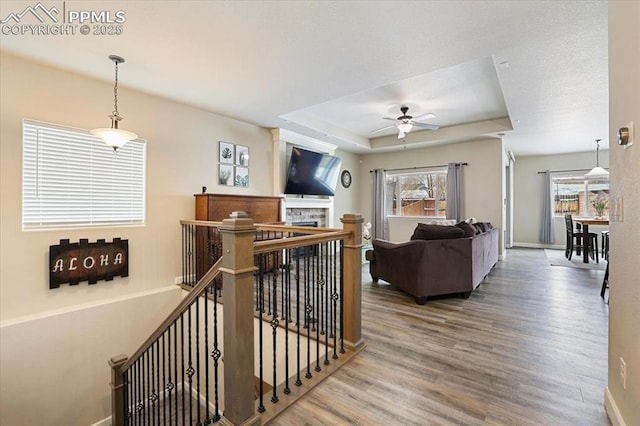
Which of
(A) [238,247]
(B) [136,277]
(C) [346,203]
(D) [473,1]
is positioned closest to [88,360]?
(B) [136,277]

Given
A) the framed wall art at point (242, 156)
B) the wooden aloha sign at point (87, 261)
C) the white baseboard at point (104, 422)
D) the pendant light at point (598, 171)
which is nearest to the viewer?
the wooden aloha sign at point (87, 261)

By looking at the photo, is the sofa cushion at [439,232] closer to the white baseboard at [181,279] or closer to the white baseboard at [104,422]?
the white baseboard at [181,279]

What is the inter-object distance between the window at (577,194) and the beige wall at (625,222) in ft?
27.5

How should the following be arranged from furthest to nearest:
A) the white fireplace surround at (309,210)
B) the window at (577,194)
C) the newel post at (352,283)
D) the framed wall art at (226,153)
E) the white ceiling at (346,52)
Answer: the window at (577,194)
the white fireplace surround at (309,210)
the framed wall art at (226,153)
the newel post at (352,283)
the white ceiling at (346,52)

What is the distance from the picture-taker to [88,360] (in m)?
3.38

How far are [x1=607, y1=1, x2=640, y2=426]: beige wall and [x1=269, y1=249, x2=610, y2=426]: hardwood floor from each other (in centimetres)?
40

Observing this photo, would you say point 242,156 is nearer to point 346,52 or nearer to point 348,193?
point 346,52

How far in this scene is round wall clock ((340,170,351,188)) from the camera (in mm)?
8055

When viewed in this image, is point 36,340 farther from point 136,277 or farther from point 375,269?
point 375,269

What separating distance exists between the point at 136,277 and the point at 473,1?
187 inches

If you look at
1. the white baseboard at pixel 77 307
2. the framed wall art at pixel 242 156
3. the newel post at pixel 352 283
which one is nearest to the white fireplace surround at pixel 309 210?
the framed wall art at pixel 242 156

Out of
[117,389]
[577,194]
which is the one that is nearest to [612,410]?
[117,389]

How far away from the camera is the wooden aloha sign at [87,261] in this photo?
3209 millimetres

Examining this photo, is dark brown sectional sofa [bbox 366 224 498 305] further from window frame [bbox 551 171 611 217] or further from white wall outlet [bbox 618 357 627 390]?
window frame [bbox 551 171 611 217]
